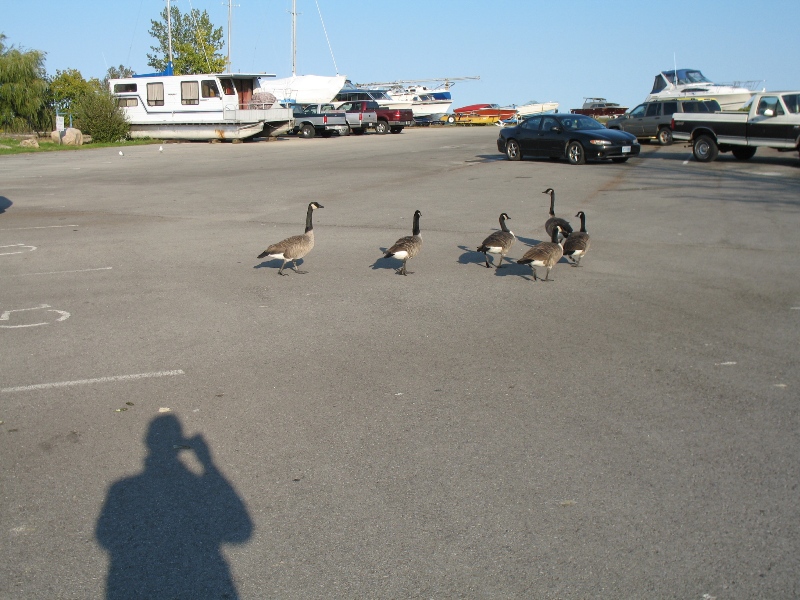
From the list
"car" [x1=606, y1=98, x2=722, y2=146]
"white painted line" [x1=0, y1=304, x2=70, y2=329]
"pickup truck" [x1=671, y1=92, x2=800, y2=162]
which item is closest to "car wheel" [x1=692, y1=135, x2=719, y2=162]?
"pickup truck" [x1=671, y1=92, x2=800, y2=162]

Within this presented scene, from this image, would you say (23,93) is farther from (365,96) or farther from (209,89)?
(365,96)

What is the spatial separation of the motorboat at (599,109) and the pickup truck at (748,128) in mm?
25413

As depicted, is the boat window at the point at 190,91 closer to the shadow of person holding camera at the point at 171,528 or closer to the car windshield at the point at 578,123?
the car windshield at the point at 578,123

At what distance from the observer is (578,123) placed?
86.9ft

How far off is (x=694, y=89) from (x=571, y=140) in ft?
71.5

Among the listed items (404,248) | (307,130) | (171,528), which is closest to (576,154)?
(404,248)

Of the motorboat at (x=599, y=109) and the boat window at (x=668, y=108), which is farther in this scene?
the motorboat at (x=599, y=109)

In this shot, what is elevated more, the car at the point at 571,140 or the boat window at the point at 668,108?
the boat window at the point at 668,108

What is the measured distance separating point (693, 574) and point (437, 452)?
1800mm

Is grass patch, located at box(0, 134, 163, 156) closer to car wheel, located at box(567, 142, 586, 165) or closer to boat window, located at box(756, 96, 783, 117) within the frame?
car wheel, located at box(567, 142, 586, 165)

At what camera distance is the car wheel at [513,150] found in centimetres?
2759

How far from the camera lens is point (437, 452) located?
16.7 feet

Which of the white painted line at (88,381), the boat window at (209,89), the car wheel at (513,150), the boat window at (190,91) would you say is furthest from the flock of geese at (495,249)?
the boat window at (190,91)

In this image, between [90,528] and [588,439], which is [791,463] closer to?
[588,439]
